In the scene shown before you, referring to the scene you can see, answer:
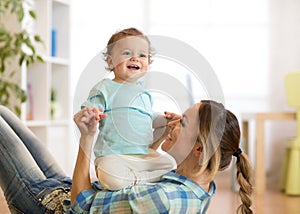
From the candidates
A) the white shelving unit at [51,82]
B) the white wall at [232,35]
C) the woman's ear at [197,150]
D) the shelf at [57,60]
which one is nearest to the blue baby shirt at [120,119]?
the woman's ear at [197,150]

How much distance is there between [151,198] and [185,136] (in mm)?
191

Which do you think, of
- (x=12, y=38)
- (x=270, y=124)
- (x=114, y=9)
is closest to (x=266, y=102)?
(x=270, y=124)

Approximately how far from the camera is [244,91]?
5.12 m

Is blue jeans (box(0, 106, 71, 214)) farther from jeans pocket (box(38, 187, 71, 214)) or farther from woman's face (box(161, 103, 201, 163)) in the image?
woman's face (box(161, 103, 201, 163))

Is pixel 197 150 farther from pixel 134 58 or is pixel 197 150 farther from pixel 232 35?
pixel 232 35

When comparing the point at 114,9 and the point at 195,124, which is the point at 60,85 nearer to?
the point at 114,9

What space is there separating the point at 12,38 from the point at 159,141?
2.26 metres

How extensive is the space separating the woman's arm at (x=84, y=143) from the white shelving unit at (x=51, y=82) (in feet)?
7.85

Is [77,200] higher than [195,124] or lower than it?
lower

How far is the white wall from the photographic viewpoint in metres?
5.01

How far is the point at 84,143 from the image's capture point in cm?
146

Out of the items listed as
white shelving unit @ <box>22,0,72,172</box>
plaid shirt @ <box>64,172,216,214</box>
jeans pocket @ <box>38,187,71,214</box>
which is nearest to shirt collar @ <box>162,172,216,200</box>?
plaid shirt @ <box>64,172,216,214</box>

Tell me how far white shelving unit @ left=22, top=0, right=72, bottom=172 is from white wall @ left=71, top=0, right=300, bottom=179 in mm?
450

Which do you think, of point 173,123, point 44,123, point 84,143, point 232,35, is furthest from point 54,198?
point 232,35
